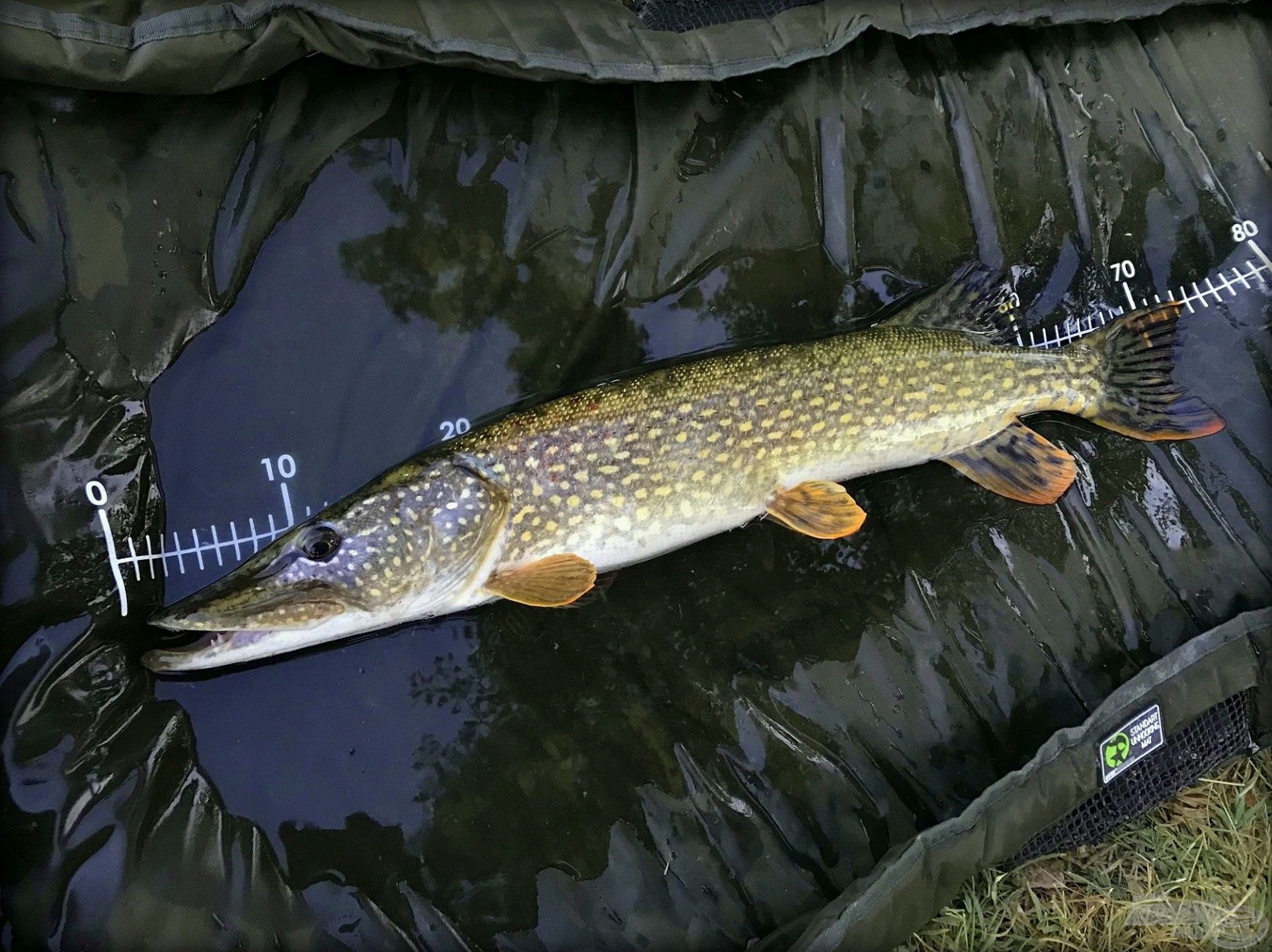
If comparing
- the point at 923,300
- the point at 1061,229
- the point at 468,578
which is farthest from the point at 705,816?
the point at 1061,229

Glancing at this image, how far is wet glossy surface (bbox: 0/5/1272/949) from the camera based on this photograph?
1.24 metres

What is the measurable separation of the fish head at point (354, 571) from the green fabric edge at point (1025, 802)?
31.8 inches

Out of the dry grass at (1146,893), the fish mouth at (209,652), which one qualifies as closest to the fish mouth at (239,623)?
the fish mouth at (209,652)

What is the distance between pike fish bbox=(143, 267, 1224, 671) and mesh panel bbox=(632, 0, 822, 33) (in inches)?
24.1

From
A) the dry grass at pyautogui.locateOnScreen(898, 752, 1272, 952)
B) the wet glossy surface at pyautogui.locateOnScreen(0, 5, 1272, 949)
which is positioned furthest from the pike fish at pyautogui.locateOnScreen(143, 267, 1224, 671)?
the dry grass at pyautogui.locateOnScreen(898, 752, 1272, 952)

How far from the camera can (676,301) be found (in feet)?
4.77

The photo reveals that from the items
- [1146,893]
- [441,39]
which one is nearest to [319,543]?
[441,39]

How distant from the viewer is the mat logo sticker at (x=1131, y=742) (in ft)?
4.64

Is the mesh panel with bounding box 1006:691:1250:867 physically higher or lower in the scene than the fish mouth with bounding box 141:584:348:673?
lower

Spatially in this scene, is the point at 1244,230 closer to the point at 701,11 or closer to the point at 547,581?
the point at 701,11

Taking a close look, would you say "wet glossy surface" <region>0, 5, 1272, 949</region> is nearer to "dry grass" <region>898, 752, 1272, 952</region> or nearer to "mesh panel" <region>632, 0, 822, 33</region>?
"mesh panel" <region>632, 0, 822, 33</region>

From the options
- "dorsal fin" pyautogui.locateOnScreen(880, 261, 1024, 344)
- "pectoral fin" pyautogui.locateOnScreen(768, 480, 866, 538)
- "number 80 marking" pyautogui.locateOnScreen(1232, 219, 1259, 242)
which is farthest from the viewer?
"number 80 marking" pyautogui.locateOnScreen(1232, 219, 1259, 242)

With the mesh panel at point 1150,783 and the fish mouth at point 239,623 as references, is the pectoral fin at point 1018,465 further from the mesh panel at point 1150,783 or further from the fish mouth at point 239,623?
the fish mouth at point 239,623

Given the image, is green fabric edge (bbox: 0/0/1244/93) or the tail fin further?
the tail fin
